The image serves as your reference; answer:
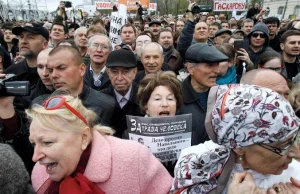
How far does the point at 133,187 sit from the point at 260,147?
75 centimetres

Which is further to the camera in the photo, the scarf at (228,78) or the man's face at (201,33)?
the man's face at (201,33)

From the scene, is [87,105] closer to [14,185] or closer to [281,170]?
[14,185]

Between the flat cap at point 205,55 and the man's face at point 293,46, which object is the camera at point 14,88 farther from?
the man's face at point 293,46

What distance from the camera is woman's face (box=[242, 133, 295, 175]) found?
46.5 inches

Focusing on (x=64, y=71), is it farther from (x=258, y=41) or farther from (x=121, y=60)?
(x=258, y=41)

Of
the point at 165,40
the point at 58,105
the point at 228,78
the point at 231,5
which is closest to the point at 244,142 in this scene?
the point at 58,105

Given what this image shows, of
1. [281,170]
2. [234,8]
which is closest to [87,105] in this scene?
[281,170]

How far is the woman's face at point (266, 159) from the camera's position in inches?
46.5

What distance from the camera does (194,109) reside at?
2641 millimetres

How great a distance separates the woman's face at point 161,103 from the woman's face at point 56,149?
3.01 ft

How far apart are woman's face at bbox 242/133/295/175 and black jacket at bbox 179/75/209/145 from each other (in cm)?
114

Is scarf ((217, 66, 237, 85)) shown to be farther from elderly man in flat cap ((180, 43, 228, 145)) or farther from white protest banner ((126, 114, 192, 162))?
white protest banner ((126, 114, 192, 162))

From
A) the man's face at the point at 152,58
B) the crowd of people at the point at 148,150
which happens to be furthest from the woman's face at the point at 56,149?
the man's face at the point at 152,58

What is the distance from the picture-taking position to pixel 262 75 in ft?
7.05
